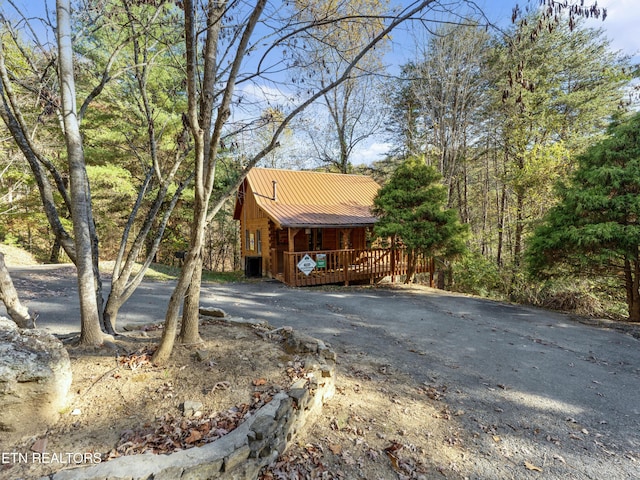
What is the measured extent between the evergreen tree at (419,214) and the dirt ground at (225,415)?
6.76m

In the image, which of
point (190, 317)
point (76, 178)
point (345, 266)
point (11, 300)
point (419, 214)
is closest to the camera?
point (11, 300)

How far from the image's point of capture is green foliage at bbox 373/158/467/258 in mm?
9820

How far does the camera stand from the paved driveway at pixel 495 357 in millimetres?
2859

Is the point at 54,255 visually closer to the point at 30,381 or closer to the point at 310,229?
the point at 310,229

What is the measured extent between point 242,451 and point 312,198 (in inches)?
481

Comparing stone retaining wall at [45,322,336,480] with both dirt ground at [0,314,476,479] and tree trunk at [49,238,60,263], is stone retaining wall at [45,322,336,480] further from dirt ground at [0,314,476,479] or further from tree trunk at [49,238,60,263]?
tree trunk at [49,238,60,263]

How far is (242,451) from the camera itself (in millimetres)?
2062

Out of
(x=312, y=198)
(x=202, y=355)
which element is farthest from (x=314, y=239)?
(x=202, y=355)

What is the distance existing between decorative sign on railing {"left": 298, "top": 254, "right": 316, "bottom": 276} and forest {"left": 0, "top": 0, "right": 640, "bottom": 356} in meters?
3.49

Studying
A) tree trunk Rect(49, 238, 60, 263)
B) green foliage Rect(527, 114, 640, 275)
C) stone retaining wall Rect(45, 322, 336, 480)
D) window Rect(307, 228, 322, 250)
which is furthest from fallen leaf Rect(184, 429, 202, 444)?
tree trunk Rect(49, 238, 60, 263)

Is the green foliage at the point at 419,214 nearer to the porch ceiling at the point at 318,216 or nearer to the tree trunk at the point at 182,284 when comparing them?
the porch ceiling at the point at 318,216

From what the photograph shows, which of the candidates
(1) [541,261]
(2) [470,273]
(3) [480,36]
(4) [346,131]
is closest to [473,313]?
(1) [541,261]

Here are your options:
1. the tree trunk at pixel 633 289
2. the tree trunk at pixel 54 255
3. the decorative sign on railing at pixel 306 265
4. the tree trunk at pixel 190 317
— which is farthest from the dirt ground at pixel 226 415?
the tree trunk at pixel 54 255

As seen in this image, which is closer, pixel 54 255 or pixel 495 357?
pixel 495 357
